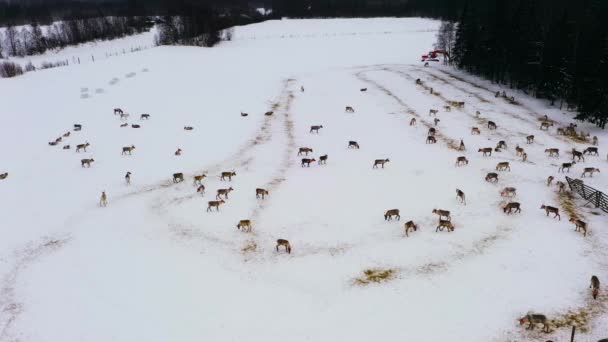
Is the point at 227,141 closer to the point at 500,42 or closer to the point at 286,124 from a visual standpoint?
the point at 286,124

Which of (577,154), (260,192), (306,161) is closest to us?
(260,192)

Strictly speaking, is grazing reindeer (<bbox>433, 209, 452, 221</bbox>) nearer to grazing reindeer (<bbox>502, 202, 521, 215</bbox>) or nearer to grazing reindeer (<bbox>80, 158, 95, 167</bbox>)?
grazing reindeer (<bbox>502, 202, 521, 215</bbox>)

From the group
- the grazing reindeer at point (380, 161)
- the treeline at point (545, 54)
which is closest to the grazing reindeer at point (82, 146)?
the grazing reindeer at point (380, 161)

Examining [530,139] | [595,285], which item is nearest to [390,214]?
[595,285]

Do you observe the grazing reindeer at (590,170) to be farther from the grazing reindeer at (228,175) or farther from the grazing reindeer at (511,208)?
the grazing reindeer at (228,175)

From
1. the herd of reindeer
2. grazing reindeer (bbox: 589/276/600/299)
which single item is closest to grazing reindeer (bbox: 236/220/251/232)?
the herd of reindeer

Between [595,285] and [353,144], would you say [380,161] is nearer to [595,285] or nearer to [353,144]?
[353,144]
